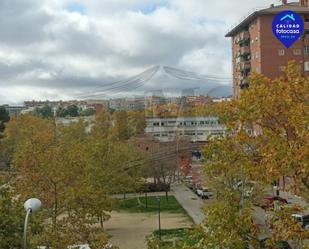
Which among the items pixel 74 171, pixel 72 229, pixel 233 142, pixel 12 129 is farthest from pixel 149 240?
pixel 12 129

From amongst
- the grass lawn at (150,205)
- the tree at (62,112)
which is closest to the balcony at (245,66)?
the grass lawn at (150,205)

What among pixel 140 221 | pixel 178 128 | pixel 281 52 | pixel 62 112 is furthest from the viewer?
pixel 62 112

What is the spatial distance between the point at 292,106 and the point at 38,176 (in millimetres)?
13413

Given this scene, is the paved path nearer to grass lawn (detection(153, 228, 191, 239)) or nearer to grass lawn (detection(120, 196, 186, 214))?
grass lawn (detection(120, 196, 186, 214))

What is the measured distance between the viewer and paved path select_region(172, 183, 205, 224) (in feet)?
115

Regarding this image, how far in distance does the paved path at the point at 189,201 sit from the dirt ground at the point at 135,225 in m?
0.81

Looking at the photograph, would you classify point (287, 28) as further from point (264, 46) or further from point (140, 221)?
point (264, 46)

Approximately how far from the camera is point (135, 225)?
32.9 m

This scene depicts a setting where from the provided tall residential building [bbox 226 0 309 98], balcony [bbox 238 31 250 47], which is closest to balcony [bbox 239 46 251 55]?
tall residential building [bbox 226 0 309 98]

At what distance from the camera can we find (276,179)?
340 inches

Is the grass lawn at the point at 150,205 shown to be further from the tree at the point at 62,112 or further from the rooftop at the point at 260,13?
the tree at the point at 62,112

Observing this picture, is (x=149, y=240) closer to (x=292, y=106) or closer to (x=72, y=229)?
(x=292, y=106)

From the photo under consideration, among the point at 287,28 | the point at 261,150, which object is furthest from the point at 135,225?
the point at 261,150

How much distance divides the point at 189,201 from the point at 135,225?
1105 centimetres
